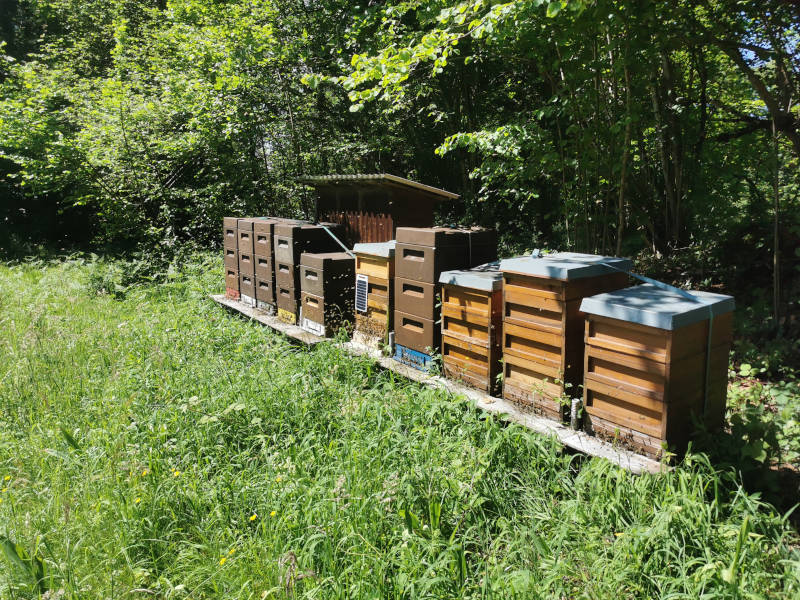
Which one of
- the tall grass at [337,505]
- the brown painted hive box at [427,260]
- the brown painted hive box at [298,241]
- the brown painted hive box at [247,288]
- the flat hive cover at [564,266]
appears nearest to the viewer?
the tall grass at [337,505]

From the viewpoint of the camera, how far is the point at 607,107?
5.82 m

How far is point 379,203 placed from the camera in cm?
693

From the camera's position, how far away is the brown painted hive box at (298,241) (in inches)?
239

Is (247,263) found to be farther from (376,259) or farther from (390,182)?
(376,259)

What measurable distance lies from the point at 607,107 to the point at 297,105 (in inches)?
284

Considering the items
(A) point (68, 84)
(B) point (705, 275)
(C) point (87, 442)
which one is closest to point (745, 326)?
(B) point (705, 275)

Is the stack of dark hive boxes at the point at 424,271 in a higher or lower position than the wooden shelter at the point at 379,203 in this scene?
lower

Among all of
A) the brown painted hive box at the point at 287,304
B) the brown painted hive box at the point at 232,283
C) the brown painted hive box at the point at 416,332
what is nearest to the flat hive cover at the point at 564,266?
the brown painted hive box at the point at 416,332

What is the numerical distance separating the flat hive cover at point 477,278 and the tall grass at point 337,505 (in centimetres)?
83

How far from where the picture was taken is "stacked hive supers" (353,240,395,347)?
508 centimetres

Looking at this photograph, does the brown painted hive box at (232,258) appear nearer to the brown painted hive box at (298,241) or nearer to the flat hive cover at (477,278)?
the brown painted hive box at (298,241)

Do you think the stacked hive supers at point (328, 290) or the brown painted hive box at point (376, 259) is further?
the stacked hive supers at point (328, 290)

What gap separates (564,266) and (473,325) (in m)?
0.88

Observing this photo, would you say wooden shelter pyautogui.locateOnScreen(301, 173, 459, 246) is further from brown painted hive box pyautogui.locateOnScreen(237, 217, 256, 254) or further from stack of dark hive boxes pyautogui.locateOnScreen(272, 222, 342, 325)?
brown painted hive box pyautogui.locateOnScreen(237, 217, 256, 254)
